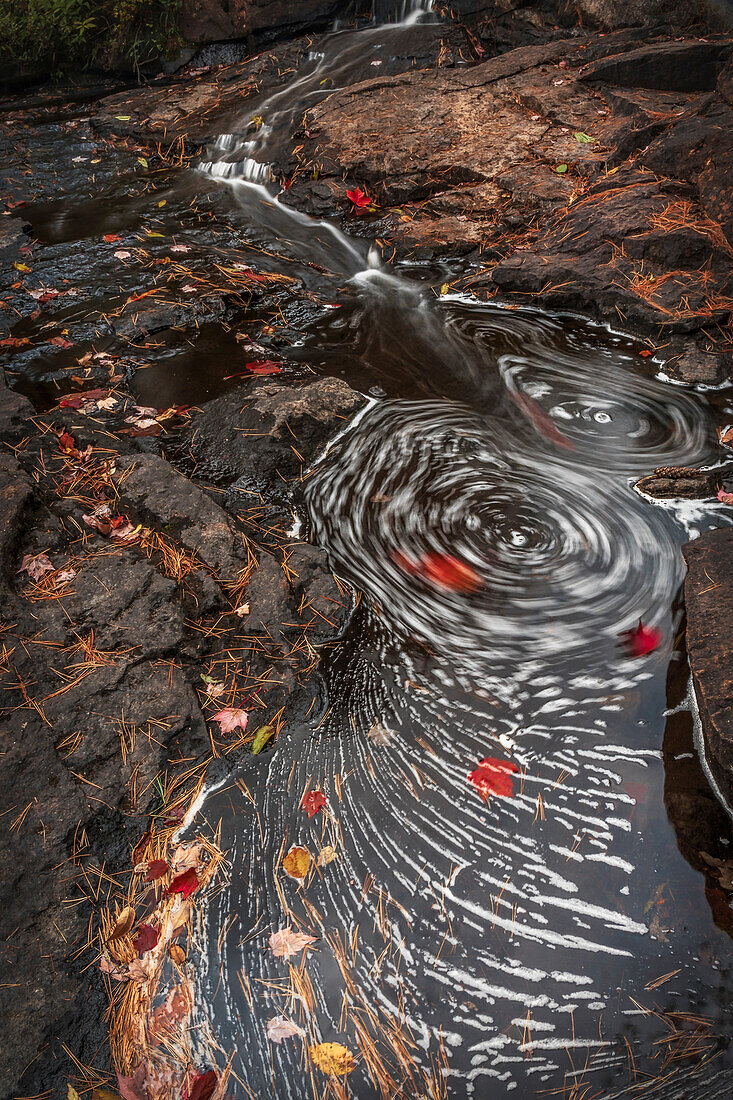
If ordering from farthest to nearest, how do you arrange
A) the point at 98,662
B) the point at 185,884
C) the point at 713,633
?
the point at 98,662
the point at 713,633
the point at 185,884

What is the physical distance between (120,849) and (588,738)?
5.69ft

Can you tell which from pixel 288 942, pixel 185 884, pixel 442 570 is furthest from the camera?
pixel 442 570

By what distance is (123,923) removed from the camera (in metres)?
2.12

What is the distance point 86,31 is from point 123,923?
1237cm

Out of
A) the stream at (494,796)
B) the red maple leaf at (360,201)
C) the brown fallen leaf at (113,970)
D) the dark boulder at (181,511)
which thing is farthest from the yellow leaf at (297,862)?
the red maple leaf at (360,201)

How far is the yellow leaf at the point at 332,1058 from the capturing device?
184 cm

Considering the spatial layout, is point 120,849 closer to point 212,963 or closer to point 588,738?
point 212,963

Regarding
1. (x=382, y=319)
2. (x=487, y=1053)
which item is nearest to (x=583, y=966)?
(x=487, y=1053)

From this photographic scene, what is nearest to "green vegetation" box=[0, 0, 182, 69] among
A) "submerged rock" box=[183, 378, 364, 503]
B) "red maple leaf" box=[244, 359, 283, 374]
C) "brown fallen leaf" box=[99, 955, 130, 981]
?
"red maple leaf" box=[244, 359, 283, 374]

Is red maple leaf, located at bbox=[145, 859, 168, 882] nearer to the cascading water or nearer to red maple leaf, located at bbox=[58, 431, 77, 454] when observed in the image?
the cascading water

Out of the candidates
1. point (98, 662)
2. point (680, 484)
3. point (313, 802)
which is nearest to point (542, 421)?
point (680, 484)

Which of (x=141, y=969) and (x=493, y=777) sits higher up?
(x=493, y=777)

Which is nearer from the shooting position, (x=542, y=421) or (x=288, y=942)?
(x=288, y=942)

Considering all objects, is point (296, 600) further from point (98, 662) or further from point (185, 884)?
point (185, 884)
